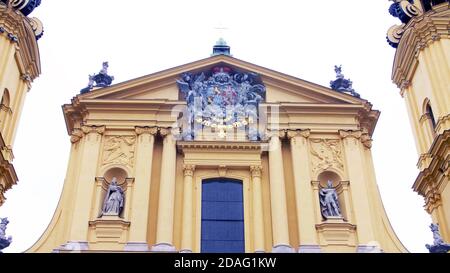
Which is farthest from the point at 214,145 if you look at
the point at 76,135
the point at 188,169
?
the point at 76,135

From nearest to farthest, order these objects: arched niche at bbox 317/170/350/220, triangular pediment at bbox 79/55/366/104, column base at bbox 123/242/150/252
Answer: column base at bbox 123/242/150/252
arched niche at bbox 317/170/350/220
triangular pediment at bbox 79/55/366/104

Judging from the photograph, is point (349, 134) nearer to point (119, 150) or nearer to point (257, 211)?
point (257, 211)

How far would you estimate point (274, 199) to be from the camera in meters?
14.6

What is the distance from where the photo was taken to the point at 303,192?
48.3ft

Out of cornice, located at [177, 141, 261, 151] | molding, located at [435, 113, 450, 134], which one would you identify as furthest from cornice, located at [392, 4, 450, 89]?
cornice, located at [177, 141, 261, 151]

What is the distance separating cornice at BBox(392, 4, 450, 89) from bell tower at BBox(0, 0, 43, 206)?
37.9 ft

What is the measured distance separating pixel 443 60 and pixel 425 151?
2.79 meters

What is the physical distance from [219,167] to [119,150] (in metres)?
2.62

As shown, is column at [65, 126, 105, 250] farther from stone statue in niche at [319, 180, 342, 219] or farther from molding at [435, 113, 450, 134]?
molding at [435, 113, 450, 134]

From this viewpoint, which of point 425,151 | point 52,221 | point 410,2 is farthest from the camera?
point 410,2

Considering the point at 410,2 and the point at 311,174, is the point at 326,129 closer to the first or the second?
the point at 311,174

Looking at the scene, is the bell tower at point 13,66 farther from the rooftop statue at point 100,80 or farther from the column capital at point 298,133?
the column capital at point 298,133

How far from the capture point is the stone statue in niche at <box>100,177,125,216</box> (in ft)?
47.0
